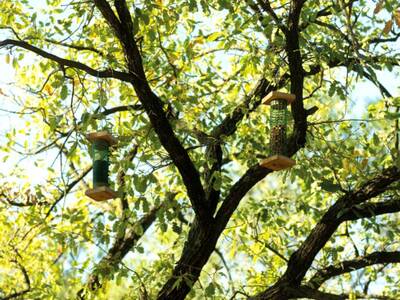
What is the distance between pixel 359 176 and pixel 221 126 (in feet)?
3.56

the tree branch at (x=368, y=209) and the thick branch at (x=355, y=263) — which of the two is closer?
the tree branch at (x=368, y=209)

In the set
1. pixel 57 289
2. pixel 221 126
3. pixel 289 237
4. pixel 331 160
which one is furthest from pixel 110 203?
pixel 331 160

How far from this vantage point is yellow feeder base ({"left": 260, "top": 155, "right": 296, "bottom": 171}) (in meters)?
4.32

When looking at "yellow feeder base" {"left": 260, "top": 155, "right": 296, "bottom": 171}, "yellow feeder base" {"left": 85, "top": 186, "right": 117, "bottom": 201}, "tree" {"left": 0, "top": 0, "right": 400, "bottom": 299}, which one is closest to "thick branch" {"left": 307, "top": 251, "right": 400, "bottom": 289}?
"tree" {"left": 0, "top": 0, "right": 400, "bottom": 299}

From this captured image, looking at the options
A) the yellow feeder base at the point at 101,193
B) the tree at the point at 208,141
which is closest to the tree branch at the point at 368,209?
the tree at the point at 208,141

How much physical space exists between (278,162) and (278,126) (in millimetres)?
528

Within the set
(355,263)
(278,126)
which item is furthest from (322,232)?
(278,126)

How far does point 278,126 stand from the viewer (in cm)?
484

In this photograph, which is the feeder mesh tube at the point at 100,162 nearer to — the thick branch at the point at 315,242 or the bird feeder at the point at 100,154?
the bird feeder at the point at 100,154

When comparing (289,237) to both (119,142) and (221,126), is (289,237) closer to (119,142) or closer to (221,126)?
(221,126)

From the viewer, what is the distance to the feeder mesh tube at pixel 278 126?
475 centimetres

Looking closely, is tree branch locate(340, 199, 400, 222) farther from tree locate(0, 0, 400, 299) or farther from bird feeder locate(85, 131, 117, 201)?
bird feeder locate(85, 131, 117, 201)

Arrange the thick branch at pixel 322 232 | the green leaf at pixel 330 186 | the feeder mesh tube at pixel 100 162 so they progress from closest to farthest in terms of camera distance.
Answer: the feeder mesh tube at pixel 100 162 < the green leaf at pixel 330 186 < the thick branch at pixel 322 232

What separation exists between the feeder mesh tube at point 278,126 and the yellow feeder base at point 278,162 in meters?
0.32
